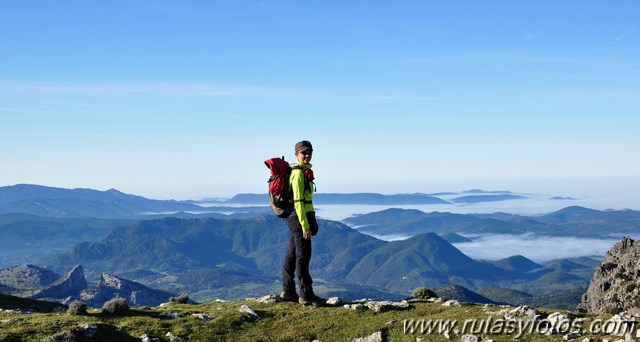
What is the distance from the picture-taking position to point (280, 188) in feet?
75.7

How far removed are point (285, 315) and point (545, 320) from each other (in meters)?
10.0

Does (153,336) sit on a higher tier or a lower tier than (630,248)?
higher

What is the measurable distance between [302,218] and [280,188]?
5.79 ft

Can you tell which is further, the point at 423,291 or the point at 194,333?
the point at 423,291

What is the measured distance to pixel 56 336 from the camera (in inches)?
755

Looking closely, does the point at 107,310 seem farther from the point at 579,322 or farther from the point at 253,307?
the point at 579,322

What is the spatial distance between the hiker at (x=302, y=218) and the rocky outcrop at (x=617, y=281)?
97.2m

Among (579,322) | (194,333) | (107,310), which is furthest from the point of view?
(107,310)

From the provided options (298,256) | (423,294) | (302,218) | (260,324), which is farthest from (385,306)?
(423,294)

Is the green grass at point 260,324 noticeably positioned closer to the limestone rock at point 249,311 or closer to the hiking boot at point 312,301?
the limestone rock at point 249,311

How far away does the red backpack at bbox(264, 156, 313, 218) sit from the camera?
75.8 ft

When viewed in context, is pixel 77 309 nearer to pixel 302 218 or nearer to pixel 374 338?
pixel 302 218

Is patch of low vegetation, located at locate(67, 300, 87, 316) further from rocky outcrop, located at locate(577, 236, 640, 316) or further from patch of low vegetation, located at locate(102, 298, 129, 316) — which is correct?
rocky outcrop, located at locate(577, 236, 640, 316)

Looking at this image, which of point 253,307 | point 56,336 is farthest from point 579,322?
point 56,336
